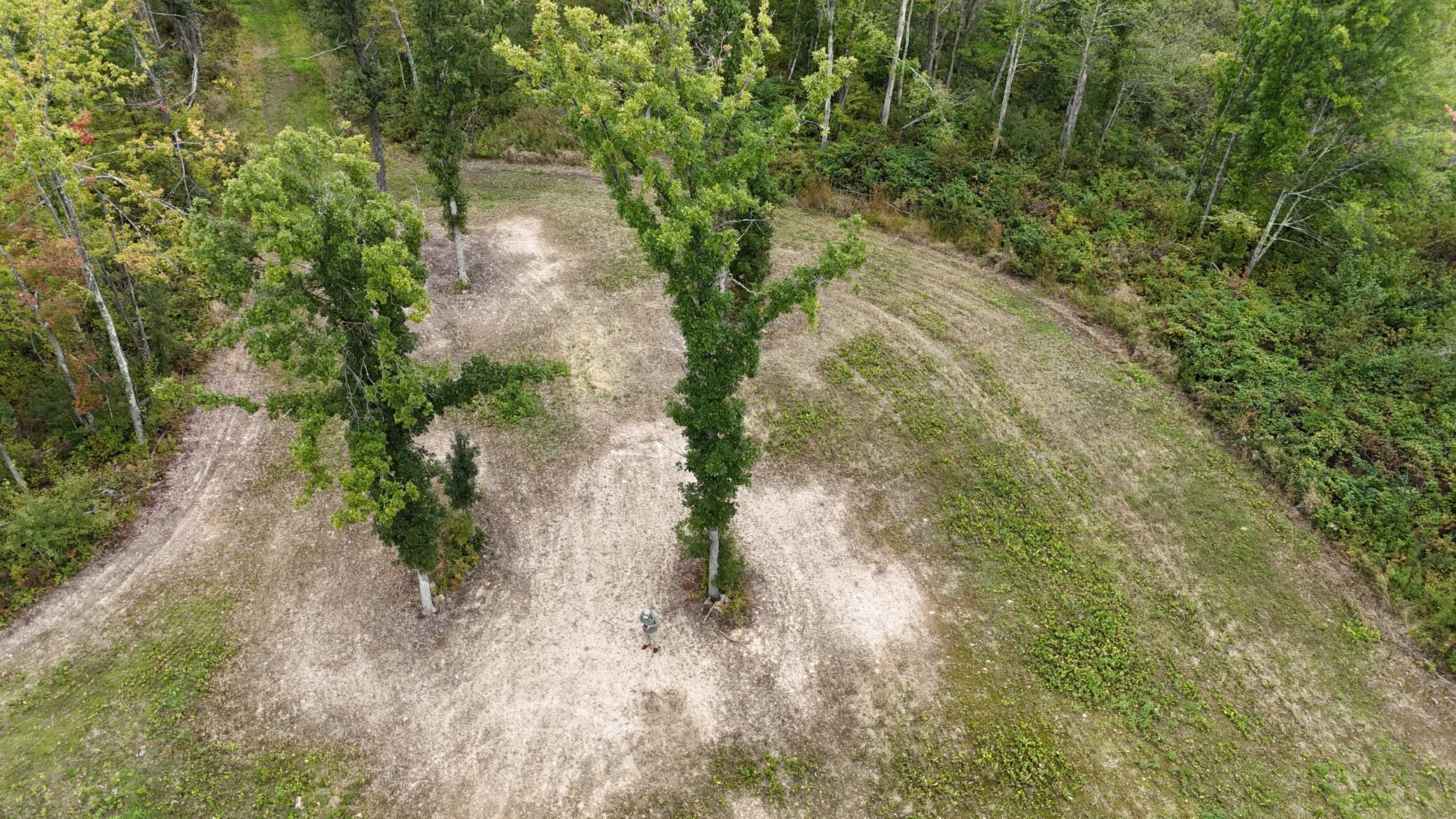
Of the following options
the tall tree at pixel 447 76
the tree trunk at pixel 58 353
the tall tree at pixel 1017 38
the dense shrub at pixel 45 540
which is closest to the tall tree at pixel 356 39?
the tall tree at pixel 447 76

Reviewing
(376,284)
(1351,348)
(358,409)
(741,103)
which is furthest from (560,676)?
(1351,348)

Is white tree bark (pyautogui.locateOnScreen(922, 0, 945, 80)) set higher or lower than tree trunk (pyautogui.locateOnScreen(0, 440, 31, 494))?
higher

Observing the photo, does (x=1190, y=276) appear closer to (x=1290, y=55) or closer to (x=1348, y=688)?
(x=1290, y=55)

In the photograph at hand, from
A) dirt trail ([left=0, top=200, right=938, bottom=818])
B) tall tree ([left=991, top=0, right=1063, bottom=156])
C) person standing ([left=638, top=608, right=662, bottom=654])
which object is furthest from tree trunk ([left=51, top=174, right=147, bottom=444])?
tall tree ([left=991, top=0, right=1063, bottom=156])

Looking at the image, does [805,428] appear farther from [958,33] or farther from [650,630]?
[958,33]

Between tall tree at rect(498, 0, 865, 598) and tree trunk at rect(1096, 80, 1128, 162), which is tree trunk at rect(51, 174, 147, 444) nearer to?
tall tree at rect(498, 0, 865, 598)

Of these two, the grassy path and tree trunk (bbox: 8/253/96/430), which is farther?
the grassy path
